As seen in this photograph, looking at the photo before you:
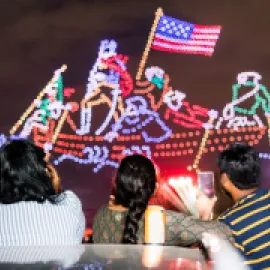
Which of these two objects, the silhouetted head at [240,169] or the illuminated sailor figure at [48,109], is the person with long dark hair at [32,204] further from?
the illuminated sailor figure at [48,109]

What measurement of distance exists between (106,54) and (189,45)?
4.65ft

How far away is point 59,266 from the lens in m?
1.16

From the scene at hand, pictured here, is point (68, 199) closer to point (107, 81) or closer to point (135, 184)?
point (135, 184)

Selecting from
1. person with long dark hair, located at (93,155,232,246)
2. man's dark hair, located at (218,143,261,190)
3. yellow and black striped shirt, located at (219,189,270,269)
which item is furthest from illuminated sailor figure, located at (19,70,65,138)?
yellow and black striped shirt, located at (219,189,270,269)

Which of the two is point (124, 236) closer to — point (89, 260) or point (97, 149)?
point (89, 260)

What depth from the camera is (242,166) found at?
241cm

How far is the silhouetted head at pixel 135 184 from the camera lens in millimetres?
2602

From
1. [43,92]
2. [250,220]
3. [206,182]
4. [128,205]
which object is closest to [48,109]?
[43,92]

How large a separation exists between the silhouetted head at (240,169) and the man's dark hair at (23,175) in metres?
0.76

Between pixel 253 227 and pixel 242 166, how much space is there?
36 cm

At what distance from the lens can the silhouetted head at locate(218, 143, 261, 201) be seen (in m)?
2.38

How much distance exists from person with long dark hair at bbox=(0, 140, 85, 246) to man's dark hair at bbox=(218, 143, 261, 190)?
0.69 meters

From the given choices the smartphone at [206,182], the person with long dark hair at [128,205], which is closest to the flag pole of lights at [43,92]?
the smartphone at [206,182]

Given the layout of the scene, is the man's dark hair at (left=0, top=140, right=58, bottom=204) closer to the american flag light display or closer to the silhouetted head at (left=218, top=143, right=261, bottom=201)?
the silhouetted head at (left=218, top=143, right=261, bottom=201)
